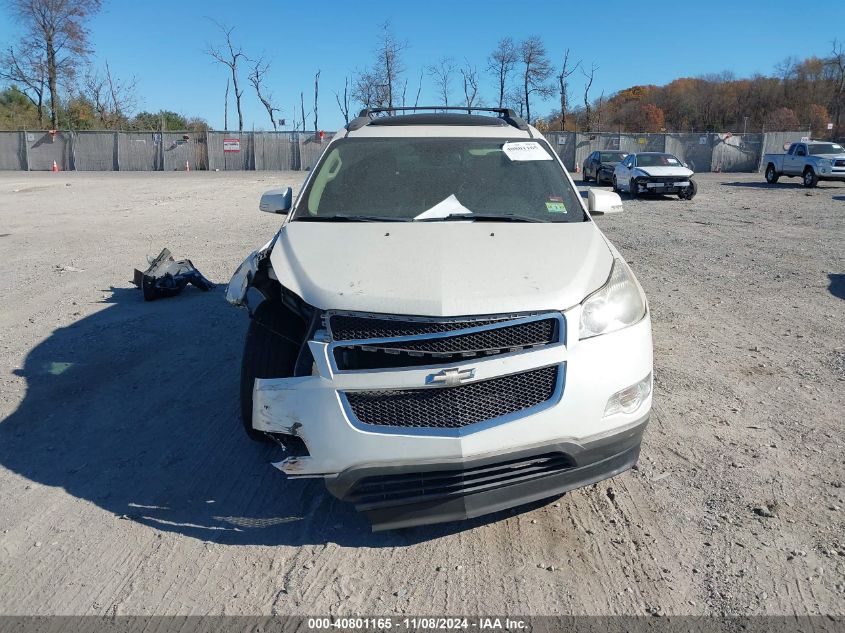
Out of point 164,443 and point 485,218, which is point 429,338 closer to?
point 485,218

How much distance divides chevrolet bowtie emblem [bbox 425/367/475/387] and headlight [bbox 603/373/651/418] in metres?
0.68

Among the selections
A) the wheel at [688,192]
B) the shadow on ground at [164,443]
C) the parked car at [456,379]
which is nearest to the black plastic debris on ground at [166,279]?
the shadow on ground at [164,443]

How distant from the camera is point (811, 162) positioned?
83.4ft

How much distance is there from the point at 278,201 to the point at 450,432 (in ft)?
8.33

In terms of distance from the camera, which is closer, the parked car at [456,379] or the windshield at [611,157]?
the parked car at [456,379]

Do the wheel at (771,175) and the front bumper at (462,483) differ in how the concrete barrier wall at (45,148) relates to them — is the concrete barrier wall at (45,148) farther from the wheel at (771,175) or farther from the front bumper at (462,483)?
the front bumper at (462,483)

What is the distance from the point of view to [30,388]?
16.7 feet

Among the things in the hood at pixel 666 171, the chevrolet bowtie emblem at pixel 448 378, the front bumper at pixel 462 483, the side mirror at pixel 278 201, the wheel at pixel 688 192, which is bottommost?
the front bumper at pixel 462 483

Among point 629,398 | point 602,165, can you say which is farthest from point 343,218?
point 602,165

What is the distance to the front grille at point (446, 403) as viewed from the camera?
288 centimetres

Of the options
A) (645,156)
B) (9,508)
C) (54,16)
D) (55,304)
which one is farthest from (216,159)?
(9,508)

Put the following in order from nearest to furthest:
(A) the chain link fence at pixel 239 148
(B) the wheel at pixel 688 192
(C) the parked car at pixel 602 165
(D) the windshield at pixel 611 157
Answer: (B) the wheel at pixel 688 192 → (C) the parked car at pixel 602 165 → (D) the windshield at pixel 611 157 → (A) the chain link fence at pixel 239 148

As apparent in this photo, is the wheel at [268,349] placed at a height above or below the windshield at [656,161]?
below

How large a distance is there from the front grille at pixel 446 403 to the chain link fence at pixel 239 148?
41.3 metres
